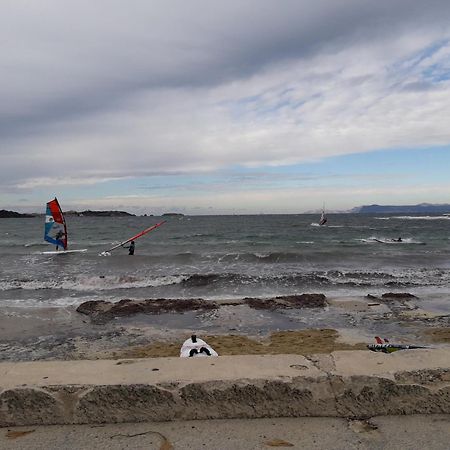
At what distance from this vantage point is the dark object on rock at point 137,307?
1219 cm

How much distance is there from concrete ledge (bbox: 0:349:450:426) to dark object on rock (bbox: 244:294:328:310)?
976cm

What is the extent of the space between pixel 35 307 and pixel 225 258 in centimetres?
1546

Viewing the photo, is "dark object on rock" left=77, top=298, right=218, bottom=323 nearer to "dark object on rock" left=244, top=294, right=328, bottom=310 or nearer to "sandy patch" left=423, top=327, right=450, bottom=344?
"dark object on rock" left=244, top=294, right=328, bottom=310

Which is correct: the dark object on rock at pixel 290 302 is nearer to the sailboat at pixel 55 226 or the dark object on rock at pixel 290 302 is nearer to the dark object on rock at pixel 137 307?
the dark object on rock at pixel 137 307

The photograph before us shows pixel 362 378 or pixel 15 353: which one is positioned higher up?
pixel 362 378

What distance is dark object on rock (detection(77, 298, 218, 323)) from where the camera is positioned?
12.2 m

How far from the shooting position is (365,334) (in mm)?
9969

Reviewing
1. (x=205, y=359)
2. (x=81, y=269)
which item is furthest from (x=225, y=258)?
(x=205, y=359)

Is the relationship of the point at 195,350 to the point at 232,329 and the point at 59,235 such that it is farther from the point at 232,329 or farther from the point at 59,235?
the point at 59,235

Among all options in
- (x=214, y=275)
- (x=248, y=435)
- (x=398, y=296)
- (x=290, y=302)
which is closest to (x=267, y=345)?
(x=290, y=302)

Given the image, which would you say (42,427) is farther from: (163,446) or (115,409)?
(163,446)

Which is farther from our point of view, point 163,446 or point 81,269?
point 81,269

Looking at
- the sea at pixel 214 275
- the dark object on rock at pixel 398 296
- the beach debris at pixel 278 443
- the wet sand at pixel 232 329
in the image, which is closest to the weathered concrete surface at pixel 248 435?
the beach debris at pixel 278 443

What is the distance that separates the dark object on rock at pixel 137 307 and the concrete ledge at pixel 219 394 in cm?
914
